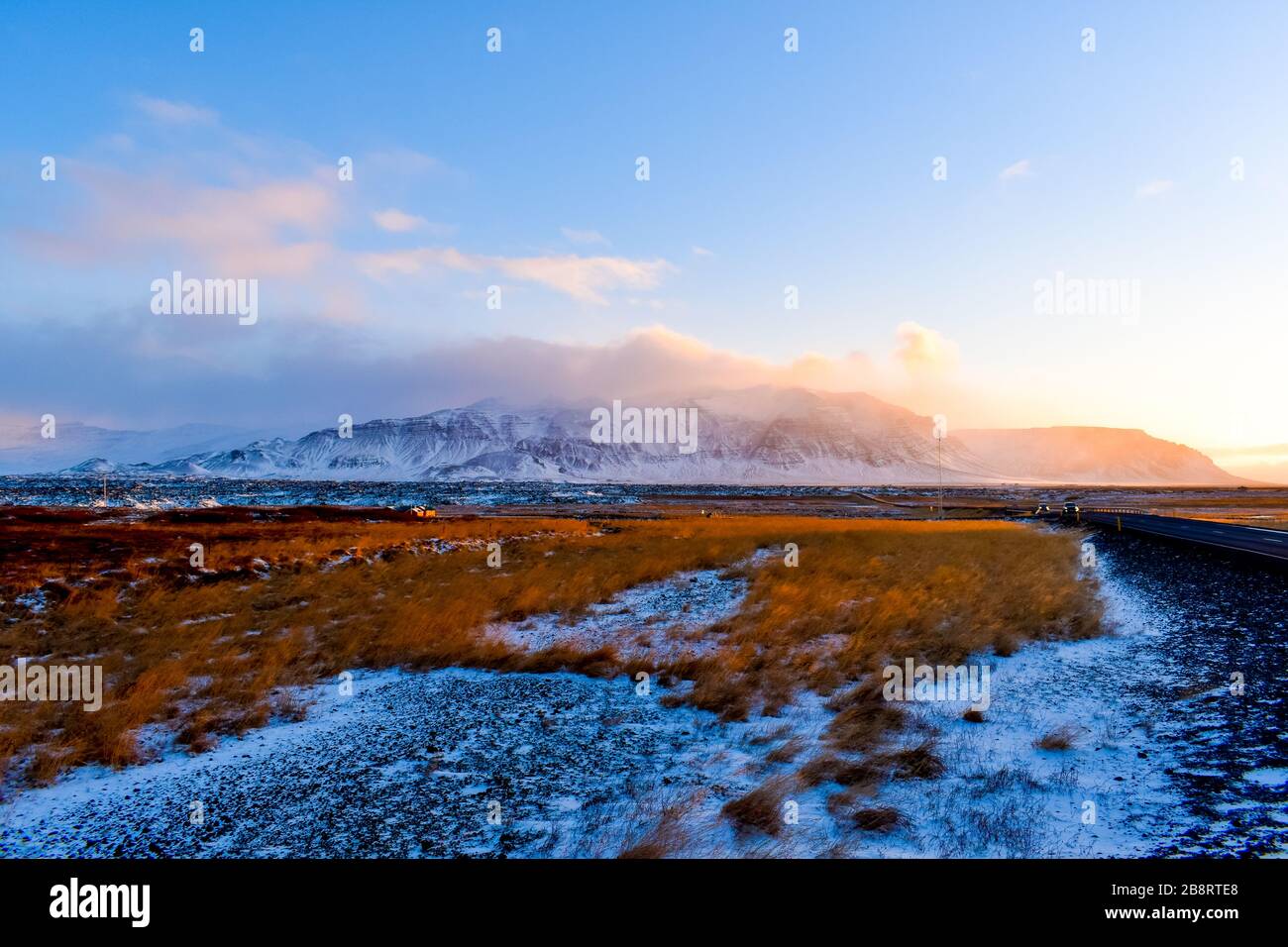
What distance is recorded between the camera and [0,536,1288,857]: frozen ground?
199 inches

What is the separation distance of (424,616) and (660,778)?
8.68 metres

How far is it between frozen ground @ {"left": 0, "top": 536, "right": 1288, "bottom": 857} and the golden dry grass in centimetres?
81

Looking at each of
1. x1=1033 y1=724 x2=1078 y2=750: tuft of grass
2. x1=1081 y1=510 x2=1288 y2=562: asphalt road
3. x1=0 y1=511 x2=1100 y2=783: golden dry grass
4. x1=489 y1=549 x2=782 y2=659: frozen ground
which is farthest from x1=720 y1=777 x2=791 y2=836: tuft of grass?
x1=1081 y1=510 x2=1288 y2=562: asphalt road

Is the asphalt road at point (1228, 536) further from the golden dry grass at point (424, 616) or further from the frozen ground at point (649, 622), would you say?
the frozen ground at point (649, 622)

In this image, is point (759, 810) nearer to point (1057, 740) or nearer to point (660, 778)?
point (660, 778)

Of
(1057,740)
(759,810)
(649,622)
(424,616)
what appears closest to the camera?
(759,810)

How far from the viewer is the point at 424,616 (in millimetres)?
13617

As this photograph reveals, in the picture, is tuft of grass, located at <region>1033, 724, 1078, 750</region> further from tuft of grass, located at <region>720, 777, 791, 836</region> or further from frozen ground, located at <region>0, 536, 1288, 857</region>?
tuft of grass, located at <region>720, 777, 791, 836</region>

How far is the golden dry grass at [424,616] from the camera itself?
8398 mm

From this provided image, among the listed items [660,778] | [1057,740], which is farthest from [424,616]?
[1057,740]

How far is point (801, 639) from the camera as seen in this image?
39.2 feet
